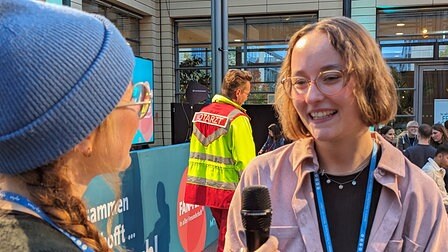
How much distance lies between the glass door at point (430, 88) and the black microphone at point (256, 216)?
13.1 meters

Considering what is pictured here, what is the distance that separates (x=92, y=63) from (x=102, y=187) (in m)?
2.58

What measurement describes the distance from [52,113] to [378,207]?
1055 millimetres

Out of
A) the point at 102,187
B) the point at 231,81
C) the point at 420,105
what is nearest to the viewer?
the point at 102,187

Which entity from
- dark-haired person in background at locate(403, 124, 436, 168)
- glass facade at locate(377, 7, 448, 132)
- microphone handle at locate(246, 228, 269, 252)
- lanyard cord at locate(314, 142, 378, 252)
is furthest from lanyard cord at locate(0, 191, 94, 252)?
glass facade at locate(377, 7, 448, 132)

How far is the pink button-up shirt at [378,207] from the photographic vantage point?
Answer: 1408mm

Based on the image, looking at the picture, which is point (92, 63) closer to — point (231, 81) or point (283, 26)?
point (231, 81)

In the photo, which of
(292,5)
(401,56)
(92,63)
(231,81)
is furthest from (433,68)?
(92,63)

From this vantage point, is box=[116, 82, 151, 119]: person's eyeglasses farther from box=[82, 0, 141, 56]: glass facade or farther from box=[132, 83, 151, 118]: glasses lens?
box=[82, 0, 141, 56]: glass facade

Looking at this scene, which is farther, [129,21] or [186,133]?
[129,21]

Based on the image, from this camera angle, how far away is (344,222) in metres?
1.49

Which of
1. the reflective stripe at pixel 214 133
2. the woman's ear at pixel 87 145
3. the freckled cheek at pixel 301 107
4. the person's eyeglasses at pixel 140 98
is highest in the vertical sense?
the person's eyeglasses at pixel 140 98

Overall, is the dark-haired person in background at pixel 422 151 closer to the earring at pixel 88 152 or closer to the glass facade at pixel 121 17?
the earring at pixel 88 152

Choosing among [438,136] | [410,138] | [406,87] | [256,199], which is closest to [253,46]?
[406,87]

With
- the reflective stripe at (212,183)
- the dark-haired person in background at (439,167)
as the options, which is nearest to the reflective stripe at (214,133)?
the reflective stripe at (212,183)
